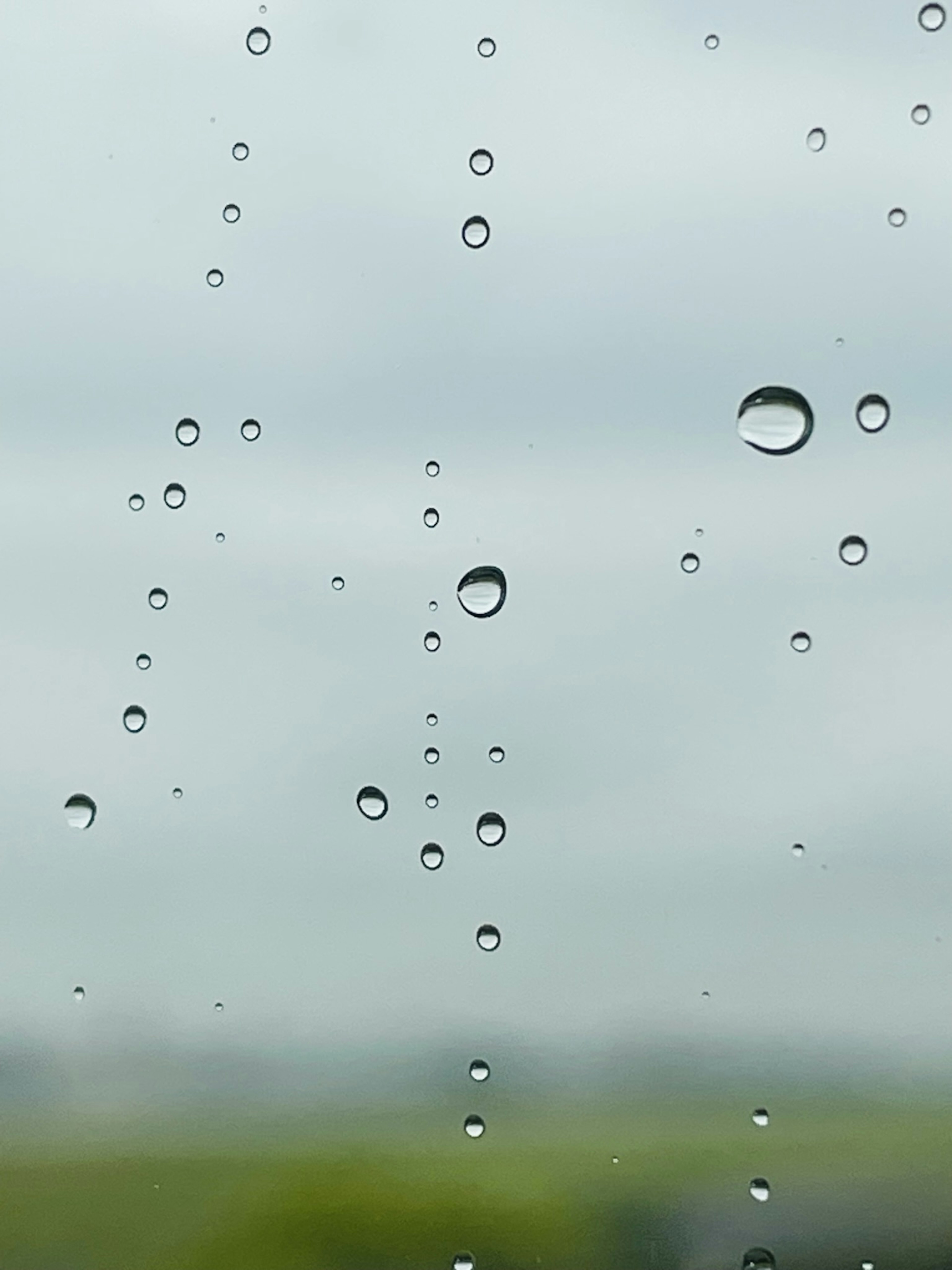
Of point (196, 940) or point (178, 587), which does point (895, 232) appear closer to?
point (178, 587)

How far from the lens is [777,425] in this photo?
0.93 metres

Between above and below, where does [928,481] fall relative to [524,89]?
below

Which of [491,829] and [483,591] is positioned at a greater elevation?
[483,591]

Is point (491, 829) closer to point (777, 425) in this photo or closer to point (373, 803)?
point (373, 803)

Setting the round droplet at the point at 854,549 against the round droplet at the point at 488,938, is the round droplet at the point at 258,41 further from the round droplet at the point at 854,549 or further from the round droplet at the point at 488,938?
the round droplet at the point at 488,938

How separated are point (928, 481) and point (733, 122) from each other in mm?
299

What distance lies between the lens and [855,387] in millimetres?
938

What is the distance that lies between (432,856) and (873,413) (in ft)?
1.48

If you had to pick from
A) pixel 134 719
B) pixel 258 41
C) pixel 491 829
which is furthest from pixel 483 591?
pixel 258 41

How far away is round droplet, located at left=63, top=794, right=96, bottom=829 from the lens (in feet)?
3.37

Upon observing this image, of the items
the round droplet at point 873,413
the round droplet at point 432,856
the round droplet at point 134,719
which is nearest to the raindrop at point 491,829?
the round droplet at point 432,856

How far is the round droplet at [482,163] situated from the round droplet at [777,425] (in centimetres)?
26

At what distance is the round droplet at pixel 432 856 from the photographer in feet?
3.26

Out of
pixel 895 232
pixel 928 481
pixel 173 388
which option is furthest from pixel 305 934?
pixel 895 232
